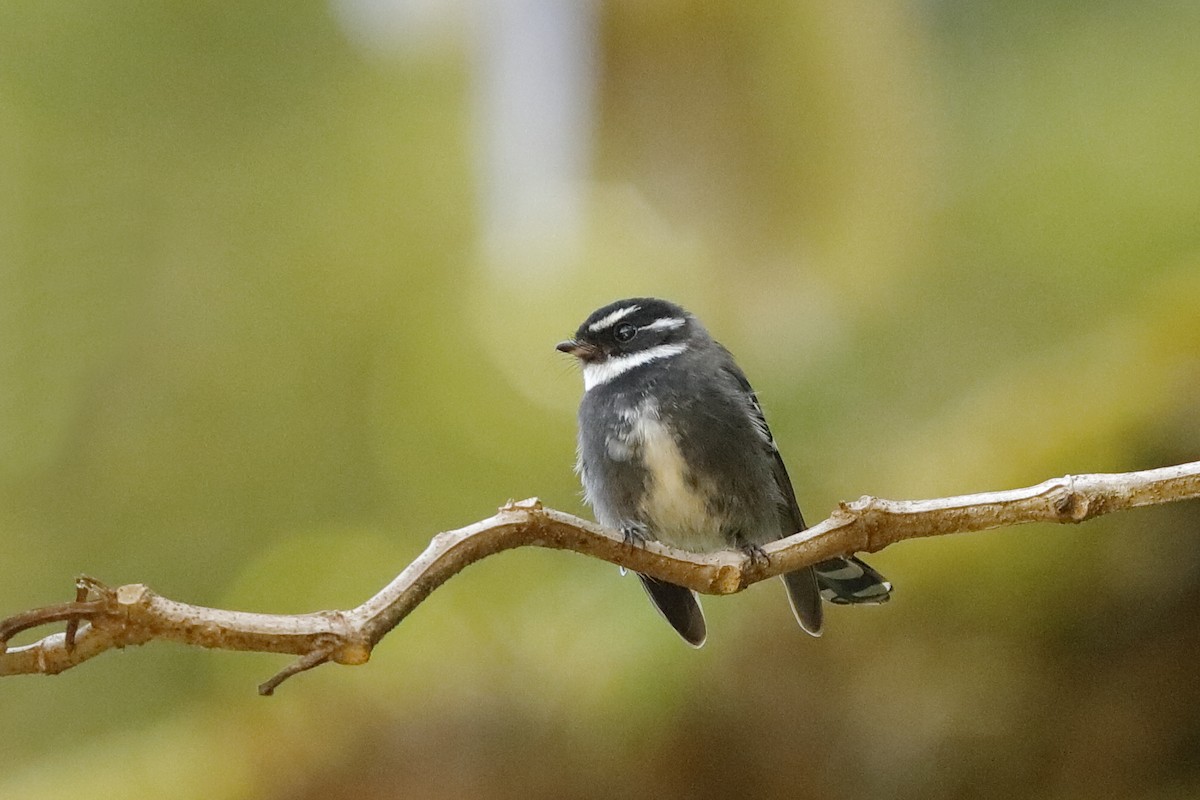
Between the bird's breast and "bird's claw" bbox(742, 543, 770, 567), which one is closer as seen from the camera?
"bird's claw" bbox(742, 543, 770, 567)

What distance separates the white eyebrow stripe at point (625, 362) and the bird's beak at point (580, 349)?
0.05 feet

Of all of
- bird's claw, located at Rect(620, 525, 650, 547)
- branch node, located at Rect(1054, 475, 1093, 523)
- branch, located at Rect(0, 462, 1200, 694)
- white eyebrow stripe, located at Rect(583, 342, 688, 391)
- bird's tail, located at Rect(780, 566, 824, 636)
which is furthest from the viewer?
white eyebrow stripe, located at Rect(583, 342, 688, 391)

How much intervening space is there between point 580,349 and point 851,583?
20.6 inches

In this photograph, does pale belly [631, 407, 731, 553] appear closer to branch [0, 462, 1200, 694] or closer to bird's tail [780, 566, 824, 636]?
bird's tail [780, 566, 824, 636]

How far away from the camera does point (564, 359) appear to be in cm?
229

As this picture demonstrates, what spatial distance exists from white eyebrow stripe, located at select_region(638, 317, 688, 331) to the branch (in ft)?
1.77

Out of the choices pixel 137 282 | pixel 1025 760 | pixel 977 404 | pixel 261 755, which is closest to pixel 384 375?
pixel 137 282

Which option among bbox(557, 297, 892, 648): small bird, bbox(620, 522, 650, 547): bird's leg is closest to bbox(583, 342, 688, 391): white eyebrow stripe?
bbox(557, 297, 892, 648): small bird

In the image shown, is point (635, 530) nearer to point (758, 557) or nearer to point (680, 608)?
point (680, 608)

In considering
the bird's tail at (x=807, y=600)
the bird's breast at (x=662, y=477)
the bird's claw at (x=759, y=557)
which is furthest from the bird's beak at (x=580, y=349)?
the bird's claw at (x=759, y=557)

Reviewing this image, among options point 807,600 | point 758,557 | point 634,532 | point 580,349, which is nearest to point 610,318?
point 580,349

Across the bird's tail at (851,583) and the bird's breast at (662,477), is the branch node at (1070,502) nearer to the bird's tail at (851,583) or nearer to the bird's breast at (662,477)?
the bird's tail at (851,583)

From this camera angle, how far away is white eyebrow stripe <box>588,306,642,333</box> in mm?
1725

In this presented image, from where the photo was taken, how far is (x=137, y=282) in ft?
7.31
